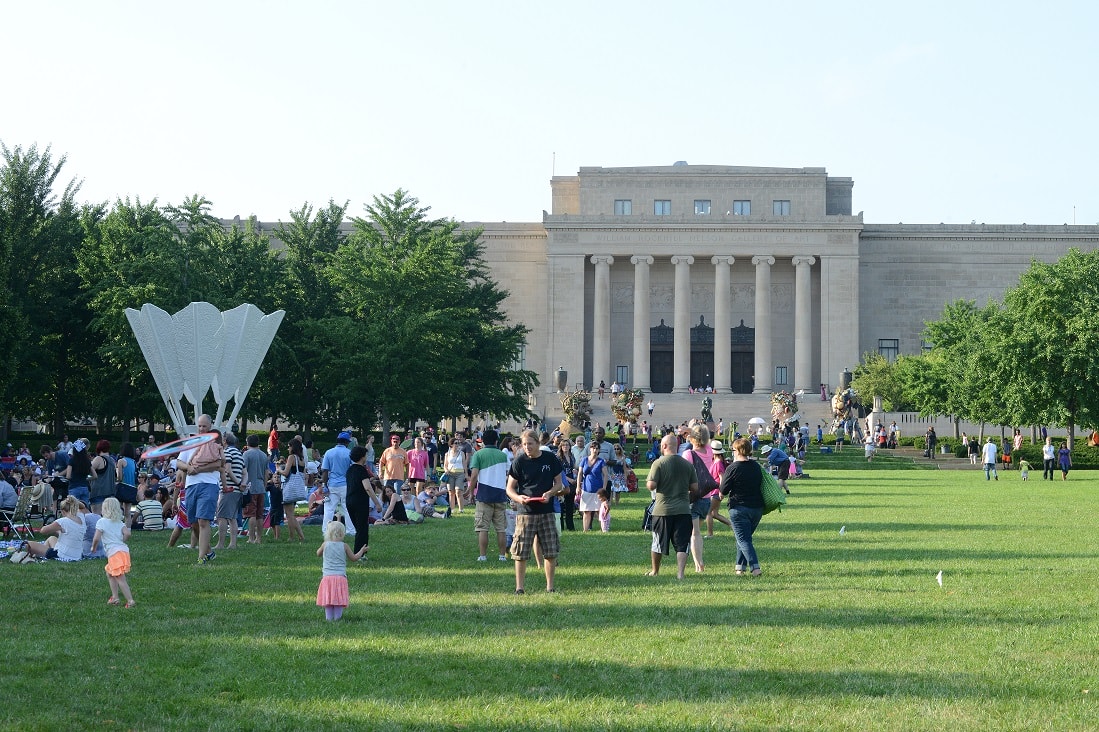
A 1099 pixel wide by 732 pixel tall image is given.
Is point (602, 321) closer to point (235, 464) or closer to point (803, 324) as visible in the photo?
point (803, 324)

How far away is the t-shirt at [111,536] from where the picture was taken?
12.9 m

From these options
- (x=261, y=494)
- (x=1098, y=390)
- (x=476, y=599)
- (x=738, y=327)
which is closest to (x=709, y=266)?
(x=738, y=327)

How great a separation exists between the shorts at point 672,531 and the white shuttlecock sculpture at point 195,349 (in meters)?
17.3

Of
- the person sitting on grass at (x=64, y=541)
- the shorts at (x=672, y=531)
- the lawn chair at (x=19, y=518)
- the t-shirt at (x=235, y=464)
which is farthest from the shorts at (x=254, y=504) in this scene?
the shorts at (x=672, y=531)

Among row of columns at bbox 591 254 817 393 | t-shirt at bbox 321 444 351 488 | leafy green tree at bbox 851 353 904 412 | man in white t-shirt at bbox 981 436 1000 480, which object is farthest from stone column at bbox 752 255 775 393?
t-shirt at bbox 321 444 351 488

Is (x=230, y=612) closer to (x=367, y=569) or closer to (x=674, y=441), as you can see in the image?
(x=367, y=569)

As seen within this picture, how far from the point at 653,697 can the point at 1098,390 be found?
1688 inches

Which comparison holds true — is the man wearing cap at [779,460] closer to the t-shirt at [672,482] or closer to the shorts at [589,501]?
the shorts at [589,501]

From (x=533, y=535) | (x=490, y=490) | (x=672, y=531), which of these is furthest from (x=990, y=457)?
(x=533, y=535)

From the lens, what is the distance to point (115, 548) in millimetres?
12914

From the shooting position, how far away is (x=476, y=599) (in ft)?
44.9

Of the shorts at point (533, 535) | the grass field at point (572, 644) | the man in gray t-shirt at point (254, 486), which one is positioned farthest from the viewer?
the man in gray t-shirt at point (254, 486)

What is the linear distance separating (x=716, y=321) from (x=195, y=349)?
53.7 meters

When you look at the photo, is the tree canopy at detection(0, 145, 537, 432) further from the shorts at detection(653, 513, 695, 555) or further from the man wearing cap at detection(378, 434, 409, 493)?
the shorts at detection(653, 513, 695, 555)
